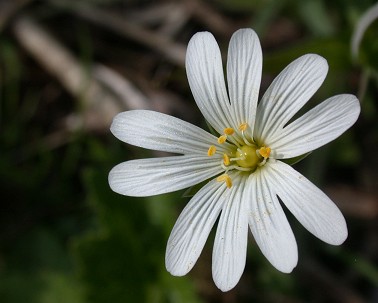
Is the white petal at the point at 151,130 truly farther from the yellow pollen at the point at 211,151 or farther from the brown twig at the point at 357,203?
the brown twig at the point at 357,203

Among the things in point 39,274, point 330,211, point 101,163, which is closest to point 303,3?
point 101,163

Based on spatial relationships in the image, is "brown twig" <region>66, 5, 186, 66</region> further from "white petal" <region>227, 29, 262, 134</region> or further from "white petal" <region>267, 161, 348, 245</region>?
"white petal" <region>267, 161, 348, 245</region>

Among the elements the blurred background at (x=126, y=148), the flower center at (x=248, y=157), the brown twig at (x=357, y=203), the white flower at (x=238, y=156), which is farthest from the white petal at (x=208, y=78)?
the brown twig at (x=357, y=203)

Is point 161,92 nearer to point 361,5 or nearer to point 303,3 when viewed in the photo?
point 303,3

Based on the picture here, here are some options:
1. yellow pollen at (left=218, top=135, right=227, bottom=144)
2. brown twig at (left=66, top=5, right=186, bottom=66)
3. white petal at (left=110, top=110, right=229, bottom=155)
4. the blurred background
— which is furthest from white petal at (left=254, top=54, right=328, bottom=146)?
brown twig at (left=66, top=5, right=186, bottom=66)

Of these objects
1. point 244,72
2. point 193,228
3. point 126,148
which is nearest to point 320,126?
point 244,72
